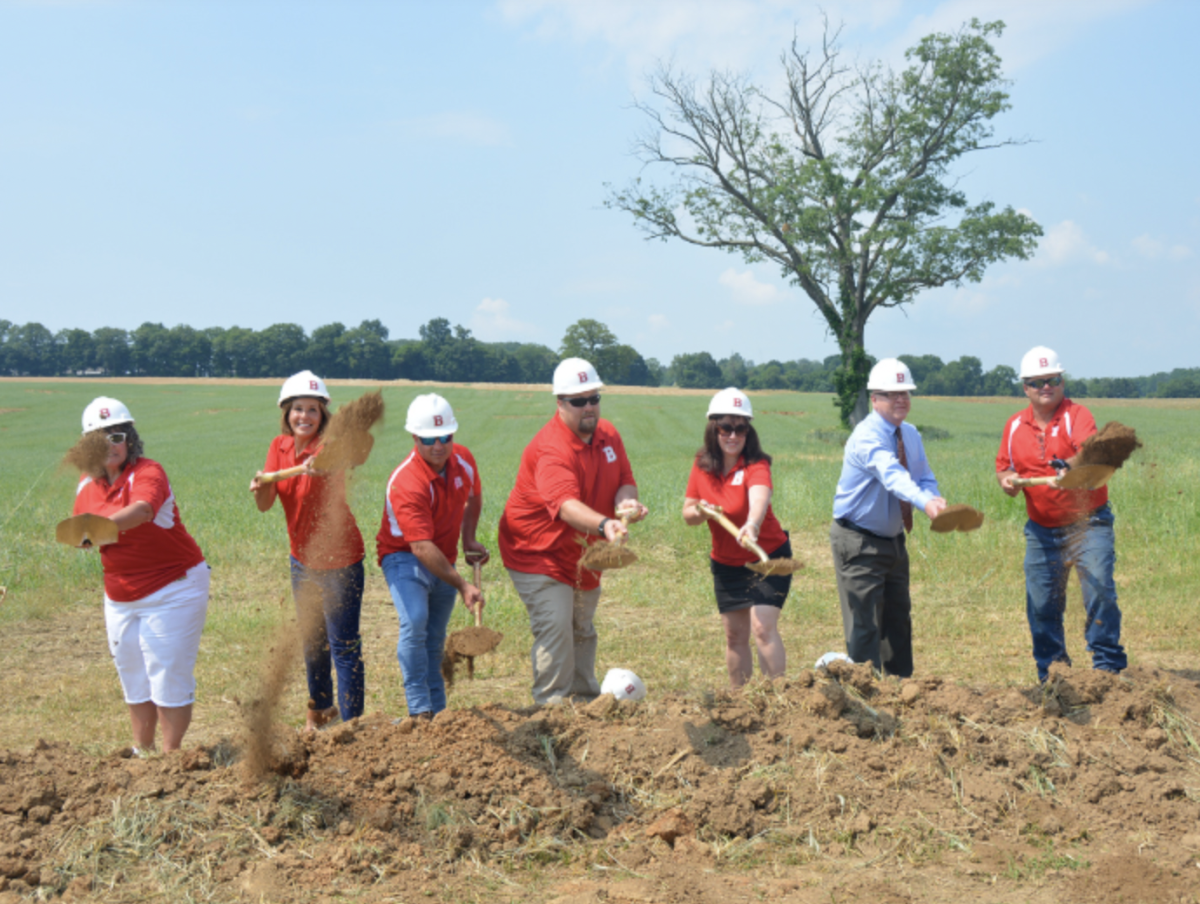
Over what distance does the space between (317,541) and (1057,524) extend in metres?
4.47

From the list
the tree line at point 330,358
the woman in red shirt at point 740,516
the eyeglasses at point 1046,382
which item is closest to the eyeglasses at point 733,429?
the woman in red shirt at point 740,516

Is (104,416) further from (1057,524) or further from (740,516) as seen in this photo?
(1057,524)

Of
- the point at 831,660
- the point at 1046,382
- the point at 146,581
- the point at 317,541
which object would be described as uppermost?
the point at 1046,382

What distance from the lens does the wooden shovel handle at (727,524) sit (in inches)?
185

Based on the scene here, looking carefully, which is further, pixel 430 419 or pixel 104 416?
pixel 430 419

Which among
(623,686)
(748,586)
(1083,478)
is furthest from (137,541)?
(1083,478)

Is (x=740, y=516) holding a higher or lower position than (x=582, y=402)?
lower

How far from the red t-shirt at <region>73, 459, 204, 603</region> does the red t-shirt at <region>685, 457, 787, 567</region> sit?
2720 mm

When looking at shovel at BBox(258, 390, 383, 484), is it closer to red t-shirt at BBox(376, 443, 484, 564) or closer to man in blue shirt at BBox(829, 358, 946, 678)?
red t-shirt at BBox(376, 443, 484, 564)

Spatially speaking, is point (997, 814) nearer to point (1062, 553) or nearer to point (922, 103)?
point (1062, 553)

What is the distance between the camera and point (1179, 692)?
204 inches

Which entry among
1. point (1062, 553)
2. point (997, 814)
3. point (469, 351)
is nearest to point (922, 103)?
point (1062, 553)

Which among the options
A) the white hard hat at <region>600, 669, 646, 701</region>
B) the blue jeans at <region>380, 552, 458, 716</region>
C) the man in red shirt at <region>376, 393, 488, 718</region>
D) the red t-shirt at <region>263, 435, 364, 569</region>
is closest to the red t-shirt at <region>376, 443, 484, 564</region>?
the man in red shirt at <region>376, 393, 488, 718</region>

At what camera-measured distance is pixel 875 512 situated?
5461 millimetres
